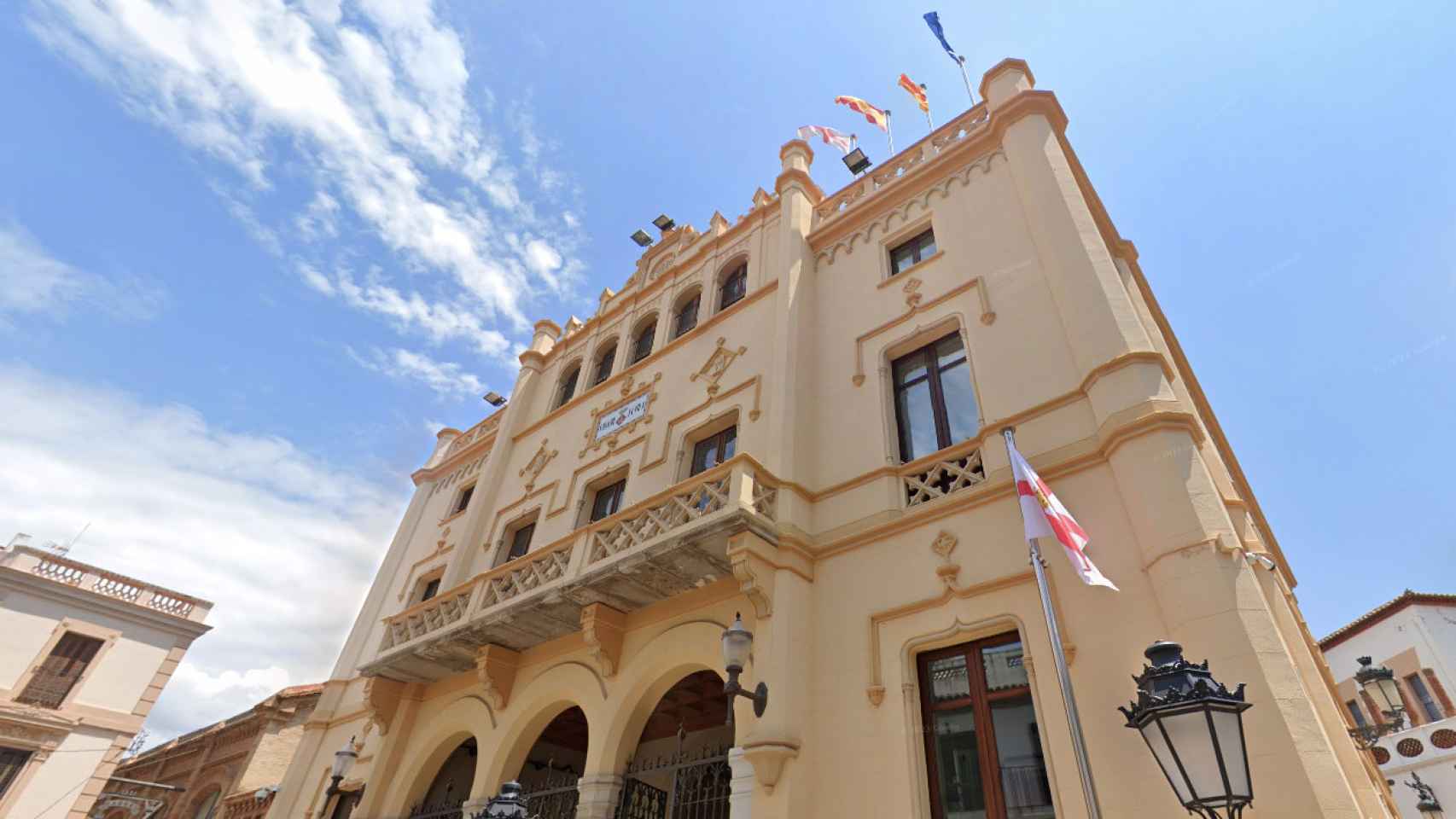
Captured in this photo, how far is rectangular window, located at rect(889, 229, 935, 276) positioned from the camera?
12.8m

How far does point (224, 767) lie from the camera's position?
1032 inches

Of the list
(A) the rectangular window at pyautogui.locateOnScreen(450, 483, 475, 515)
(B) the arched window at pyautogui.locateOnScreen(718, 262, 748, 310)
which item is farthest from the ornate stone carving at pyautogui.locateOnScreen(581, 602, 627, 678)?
(A) the rectangular window at pyautogui.locateOnScreen(450, 483, 475, 515)

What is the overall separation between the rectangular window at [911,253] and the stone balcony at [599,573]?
17.0 ft

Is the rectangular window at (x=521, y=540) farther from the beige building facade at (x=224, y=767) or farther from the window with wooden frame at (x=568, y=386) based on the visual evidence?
the beige building facade at (x=224, y=767)

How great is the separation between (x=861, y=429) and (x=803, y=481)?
1193 millimetres

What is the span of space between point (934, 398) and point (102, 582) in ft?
97.6

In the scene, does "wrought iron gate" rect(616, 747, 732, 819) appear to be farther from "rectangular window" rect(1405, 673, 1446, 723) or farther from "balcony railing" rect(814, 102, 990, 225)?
"rectangular window" rect(1405, 673, 1446, 723)

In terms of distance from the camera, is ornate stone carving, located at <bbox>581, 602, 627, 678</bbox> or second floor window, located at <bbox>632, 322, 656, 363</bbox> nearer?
ornate stone carving, located at <bbox>581, 602, 627, 678</bbox>

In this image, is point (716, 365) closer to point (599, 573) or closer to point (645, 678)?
point (599, 573)

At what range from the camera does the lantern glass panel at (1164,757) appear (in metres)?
4.78

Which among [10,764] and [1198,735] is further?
[10,764]

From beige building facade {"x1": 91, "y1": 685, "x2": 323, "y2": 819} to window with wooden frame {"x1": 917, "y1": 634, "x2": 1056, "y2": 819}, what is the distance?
2396 cm

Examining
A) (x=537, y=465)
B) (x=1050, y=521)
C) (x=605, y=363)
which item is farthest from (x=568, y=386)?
(x=1050, y=521)

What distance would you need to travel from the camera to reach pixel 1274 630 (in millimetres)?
6137
